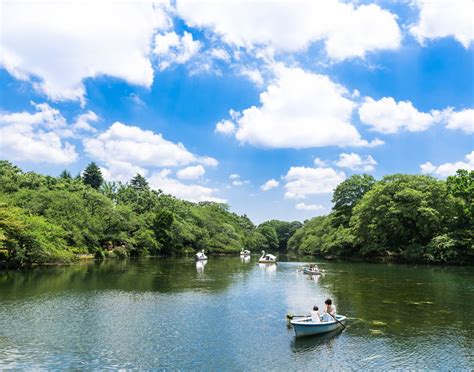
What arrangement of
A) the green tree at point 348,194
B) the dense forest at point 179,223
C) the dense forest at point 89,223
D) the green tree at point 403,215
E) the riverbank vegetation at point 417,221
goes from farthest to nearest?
the green tree at point 348,194
the green tree at point 403,215
the riverbank vegetation at point 417,221
the dense forest at point 179,223
the dense forest at point 89,223

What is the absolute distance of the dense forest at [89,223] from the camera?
44344 millimetres

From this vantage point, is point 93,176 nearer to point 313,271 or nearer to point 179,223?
point 179,223

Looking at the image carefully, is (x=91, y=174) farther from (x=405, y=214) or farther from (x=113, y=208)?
(x=405, y=214)

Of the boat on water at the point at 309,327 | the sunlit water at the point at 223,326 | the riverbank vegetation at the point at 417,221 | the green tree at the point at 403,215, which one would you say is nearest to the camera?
the sunlit water at the point at 223,326

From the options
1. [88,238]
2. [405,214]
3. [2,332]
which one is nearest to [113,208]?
[88,238]

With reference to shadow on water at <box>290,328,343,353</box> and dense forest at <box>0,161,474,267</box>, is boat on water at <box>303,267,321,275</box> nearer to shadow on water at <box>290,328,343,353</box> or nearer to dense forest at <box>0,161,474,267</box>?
dense forest at <box>0,161,474,267</box>

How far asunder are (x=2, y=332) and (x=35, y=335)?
1.62 m

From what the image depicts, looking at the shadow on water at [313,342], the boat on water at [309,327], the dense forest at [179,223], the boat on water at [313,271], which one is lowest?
the shadow on water at [313,342]

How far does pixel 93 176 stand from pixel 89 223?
5258cm

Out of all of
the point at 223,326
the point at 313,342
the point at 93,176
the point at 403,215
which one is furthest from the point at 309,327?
the point at 93,176

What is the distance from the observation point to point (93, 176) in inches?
4350

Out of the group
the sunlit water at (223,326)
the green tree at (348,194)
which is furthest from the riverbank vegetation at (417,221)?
the sunlit water at (223,326)

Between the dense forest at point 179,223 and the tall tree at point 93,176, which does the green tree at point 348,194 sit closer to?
the dense forest at point 179,223

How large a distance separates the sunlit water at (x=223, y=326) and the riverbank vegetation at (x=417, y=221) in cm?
2353
